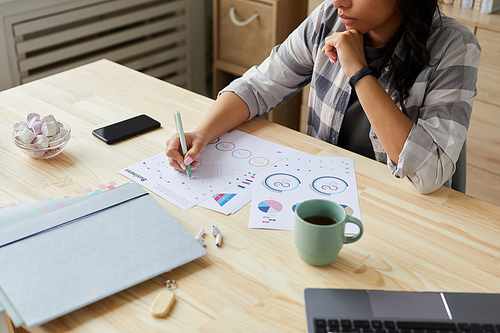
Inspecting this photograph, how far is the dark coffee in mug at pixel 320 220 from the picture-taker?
0.77 metres

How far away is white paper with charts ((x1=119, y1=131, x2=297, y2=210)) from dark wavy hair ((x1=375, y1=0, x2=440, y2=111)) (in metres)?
0.30

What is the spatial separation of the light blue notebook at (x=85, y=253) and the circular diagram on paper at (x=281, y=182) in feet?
0.73

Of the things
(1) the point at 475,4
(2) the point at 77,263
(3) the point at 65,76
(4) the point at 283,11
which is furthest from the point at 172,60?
(2) the point at 77,263

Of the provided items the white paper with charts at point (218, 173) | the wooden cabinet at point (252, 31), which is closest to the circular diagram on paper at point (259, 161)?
the white paper with charts at point (218, 173)

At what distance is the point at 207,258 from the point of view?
2.59 feet

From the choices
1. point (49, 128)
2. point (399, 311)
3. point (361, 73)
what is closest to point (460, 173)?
point (361, 73)

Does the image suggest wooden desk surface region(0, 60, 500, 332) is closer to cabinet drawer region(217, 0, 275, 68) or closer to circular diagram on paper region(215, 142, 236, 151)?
circular diagram on paper region(215, 142, 236, 151)

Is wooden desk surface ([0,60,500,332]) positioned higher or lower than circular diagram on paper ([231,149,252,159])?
lower

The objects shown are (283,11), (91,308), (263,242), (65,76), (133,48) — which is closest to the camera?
(91,308)

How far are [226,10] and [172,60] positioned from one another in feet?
1.52

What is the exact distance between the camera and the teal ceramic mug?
73 cm

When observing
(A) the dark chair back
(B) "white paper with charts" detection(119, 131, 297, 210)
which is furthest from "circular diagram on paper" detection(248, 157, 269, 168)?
(A) the dark chair back

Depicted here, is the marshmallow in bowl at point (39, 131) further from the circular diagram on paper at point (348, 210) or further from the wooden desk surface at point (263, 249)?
the circular diagram on paper at point (348, 210)

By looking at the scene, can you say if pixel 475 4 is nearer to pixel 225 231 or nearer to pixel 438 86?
pixel 438 86
